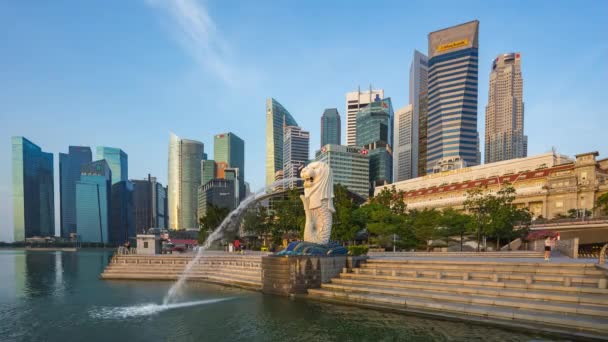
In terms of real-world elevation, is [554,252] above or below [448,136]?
below

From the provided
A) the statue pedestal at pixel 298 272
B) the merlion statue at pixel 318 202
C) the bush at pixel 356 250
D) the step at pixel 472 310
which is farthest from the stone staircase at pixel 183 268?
the step at pixel 472 310

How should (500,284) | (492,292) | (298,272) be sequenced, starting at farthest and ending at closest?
(298,272), (500,284), (492,292)

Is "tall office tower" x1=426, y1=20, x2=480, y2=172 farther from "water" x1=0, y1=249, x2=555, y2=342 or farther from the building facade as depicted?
"water" x1=0, y1=249, x2=555, y2=342

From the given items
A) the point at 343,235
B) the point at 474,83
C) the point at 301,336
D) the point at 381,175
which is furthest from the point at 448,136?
the point at 301,336

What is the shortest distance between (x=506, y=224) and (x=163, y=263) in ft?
137

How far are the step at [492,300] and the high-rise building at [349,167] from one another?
441 ft

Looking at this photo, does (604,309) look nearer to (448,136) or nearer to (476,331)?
(476,331)

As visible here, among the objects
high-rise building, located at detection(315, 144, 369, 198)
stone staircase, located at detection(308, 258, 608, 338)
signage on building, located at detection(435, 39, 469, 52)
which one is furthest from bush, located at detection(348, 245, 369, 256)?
signage on building, located at detection(435, 39, 469, 52)

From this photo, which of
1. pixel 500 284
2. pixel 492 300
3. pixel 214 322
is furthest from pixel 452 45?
pixel 214 322

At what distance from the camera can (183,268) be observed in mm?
34750

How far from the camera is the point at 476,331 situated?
1494 cm

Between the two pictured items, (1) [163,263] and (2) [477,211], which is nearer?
(1) [163,263]

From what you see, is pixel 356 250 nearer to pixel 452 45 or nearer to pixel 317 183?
pixel 317 183

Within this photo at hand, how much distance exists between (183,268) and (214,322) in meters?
18.5
